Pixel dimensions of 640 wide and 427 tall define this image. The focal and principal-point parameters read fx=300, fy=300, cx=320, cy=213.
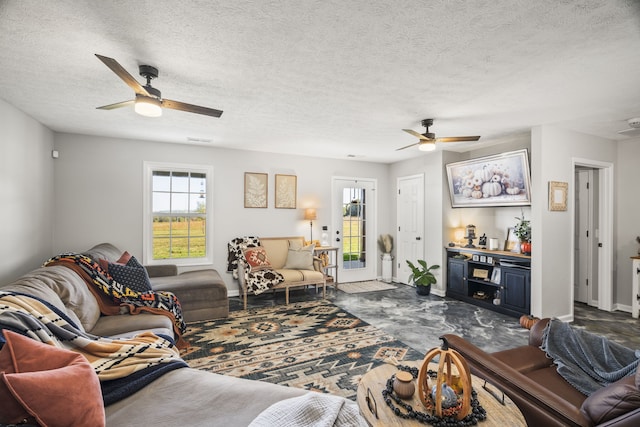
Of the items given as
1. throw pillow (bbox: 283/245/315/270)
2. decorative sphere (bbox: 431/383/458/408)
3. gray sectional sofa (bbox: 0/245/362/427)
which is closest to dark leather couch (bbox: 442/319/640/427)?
decorative sphere (bbox: 431/383/458/408)

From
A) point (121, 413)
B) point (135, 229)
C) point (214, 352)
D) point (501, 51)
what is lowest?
point (214, 352)

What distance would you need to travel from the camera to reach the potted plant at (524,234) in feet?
13.3

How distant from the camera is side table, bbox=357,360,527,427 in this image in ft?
3.92

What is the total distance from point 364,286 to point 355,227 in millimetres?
1187

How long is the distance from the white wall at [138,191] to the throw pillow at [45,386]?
Result: 3.68 metres

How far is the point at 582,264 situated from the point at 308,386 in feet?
16.1

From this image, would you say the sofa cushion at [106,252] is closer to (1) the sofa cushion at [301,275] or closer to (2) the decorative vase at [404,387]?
(1) the sofa cushion at [301,275]

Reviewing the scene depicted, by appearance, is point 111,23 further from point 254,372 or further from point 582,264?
point 582,264

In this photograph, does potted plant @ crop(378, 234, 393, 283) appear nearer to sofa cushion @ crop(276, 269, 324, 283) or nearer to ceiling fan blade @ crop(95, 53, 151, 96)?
sofa cushion @ crop(276, 269, 324, 283)

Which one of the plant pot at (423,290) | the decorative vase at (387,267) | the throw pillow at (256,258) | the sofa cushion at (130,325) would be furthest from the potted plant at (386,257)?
the sofa cushion at (130,325)

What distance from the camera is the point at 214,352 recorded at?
9.60ft

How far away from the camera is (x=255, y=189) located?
527cm

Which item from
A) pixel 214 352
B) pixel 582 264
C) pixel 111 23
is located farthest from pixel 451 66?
pixel 582 264

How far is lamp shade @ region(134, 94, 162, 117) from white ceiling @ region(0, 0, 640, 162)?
0.88 feet
